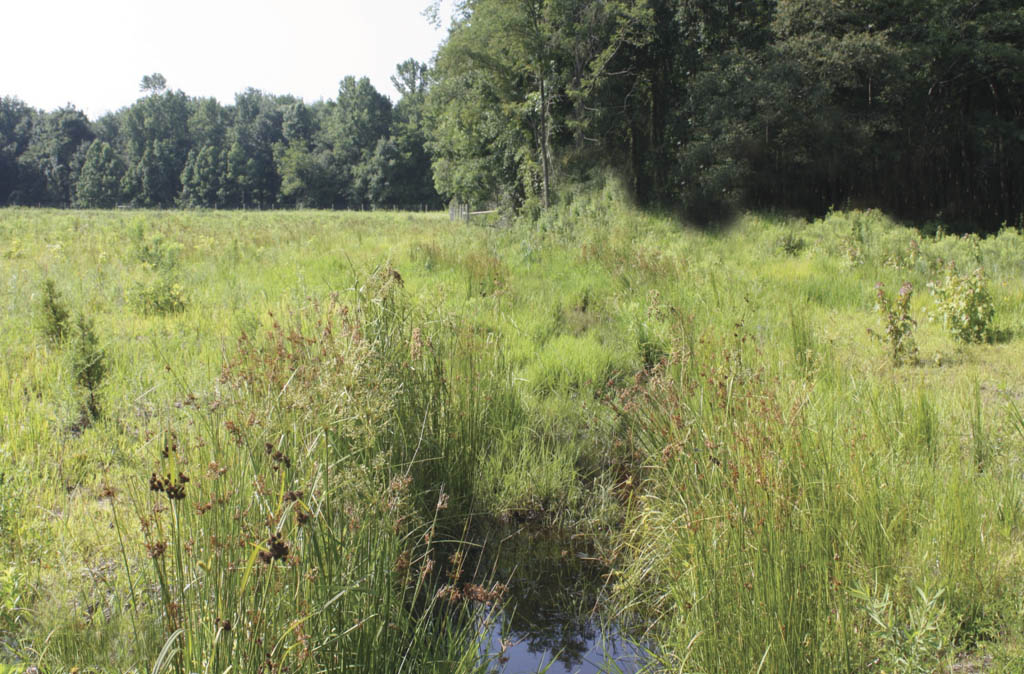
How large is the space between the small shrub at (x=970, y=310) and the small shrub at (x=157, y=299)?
7.81 m

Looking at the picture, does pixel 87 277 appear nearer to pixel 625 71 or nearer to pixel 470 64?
pixel 470 64

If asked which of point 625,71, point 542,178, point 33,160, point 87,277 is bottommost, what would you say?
point 87,277

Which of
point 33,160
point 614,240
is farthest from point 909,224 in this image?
point 33,160

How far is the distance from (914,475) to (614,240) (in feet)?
31.0

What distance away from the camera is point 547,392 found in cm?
524

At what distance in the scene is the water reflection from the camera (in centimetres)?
272

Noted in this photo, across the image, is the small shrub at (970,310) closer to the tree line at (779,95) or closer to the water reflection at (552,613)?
the water reflection at (552,613)

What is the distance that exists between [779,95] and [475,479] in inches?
650

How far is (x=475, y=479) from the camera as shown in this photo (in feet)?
12.0

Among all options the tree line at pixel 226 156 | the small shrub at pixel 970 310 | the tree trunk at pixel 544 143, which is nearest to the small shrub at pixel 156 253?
the small shrub at pixel 970 310

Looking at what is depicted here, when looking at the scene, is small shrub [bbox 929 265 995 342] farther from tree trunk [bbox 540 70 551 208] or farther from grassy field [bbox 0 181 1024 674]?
tree trunk [bbox 540 70 551 208]

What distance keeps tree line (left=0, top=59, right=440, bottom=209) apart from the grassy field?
5888 centimetres

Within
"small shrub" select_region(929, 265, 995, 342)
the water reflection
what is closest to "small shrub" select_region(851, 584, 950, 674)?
the water reflection

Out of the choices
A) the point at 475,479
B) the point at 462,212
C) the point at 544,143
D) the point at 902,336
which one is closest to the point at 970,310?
the point at 902,336
